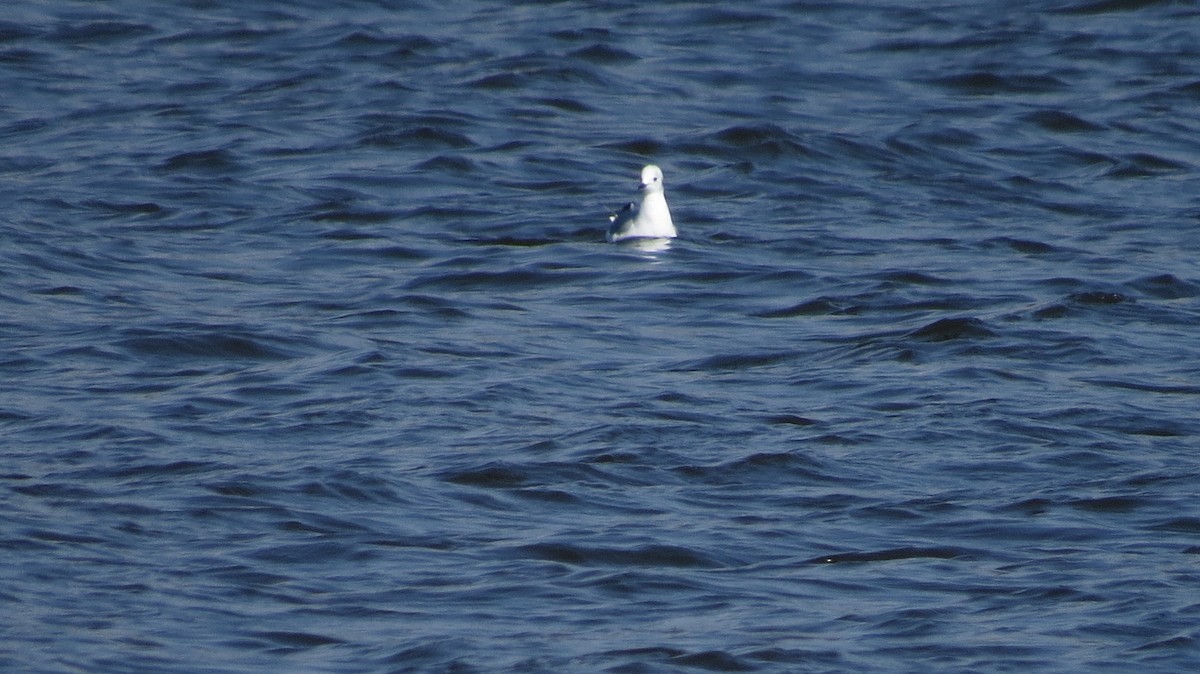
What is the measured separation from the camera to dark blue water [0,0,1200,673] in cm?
580

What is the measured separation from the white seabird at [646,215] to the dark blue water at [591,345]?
0.66ft

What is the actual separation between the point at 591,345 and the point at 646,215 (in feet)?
8.01

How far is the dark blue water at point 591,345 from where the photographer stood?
19.0 feet

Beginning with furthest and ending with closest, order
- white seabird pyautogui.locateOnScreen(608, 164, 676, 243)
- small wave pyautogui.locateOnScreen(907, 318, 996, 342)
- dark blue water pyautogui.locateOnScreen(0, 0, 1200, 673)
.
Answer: white seabird pyautogui.locateOnScreen(608, 164, 676, 243) < small wave pyautogui.locateOnScreen(907, 318, 996, 342) < dark blue water pyautogui.locateOnScreen(0, 0, 1200, 673)

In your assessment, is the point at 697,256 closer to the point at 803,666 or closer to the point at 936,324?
the point at 936,324

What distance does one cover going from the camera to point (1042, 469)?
290 inches

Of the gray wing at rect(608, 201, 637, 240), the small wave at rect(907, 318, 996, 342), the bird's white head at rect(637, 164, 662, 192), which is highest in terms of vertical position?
the bird's white head at rect(637, 164, 662, 192)

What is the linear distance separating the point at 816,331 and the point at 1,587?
499 cm

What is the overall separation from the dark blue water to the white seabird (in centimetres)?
20

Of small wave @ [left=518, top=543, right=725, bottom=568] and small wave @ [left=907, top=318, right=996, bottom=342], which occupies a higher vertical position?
small wave @ [left=518, top=543, right=725, bottom=568]

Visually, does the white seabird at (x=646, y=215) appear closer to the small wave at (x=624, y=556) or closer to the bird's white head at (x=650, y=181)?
the bird's white head at (x=650, y=181)

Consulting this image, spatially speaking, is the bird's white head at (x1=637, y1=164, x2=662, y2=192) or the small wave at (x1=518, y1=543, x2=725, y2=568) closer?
the small wave at (x1=518, y1=543, x2=725, y2=568)

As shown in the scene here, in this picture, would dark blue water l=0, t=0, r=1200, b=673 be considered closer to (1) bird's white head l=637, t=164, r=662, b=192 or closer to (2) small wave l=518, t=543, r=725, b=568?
(2) small wave l=518, t=543, r=725, b=568

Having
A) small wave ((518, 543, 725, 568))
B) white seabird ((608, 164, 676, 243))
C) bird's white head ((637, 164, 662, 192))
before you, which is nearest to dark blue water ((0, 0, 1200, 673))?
small wave ((518, 543, 725, 568))
